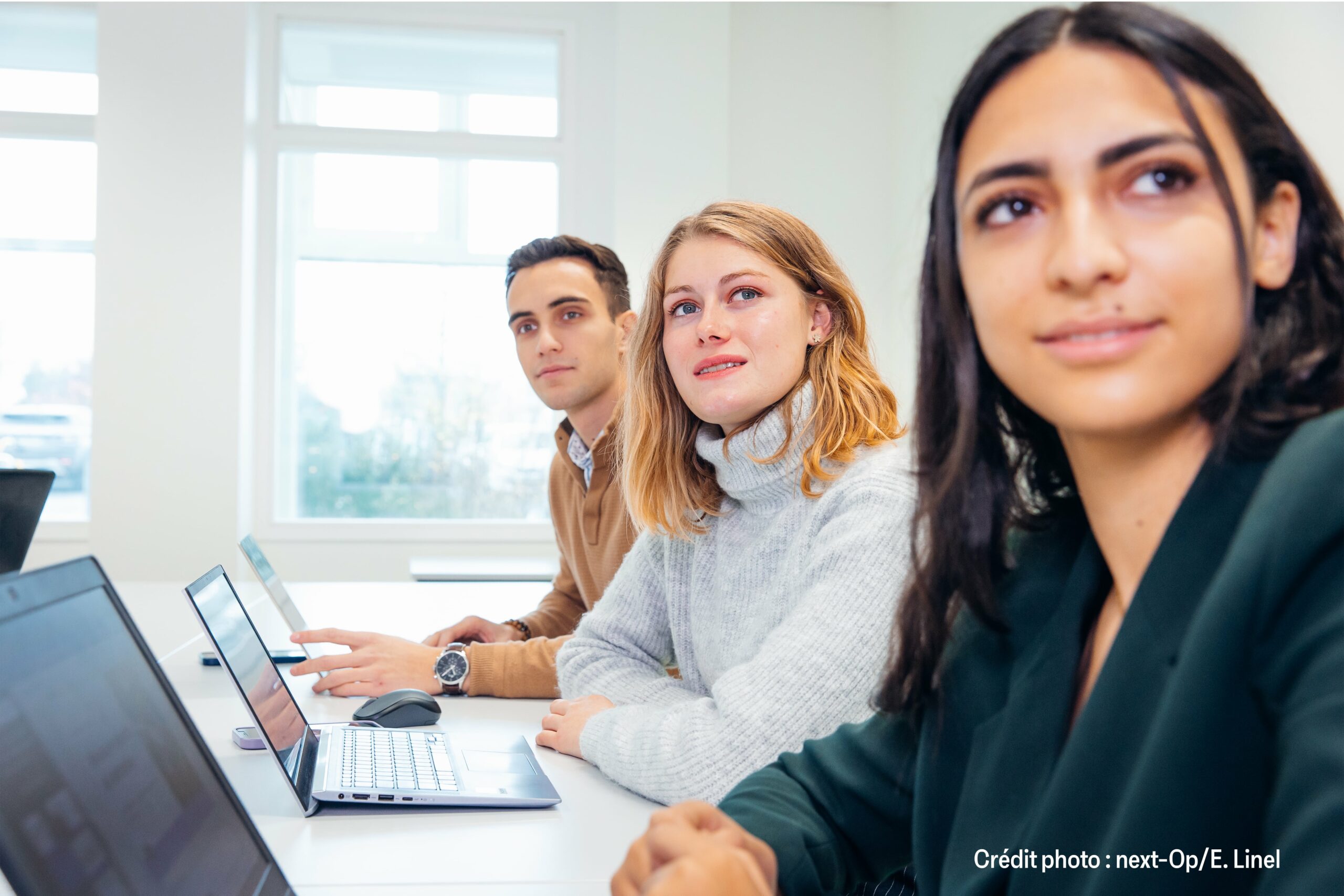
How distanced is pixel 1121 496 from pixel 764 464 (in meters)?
0.72

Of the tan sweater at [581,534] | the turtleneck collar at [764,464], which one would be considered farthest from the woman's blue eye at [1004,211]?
the tan sweater at [581,534]

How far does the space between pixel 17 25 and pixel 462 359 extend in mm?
2470

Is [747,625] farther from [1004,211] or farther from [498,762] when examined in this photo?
[1004,211]

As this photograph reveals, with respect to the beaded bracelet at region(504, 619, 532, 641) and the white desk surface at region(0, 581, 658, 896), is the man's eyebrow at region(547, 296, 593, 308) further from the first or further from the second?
the white desk surface at region(0, 581, 658, 896)

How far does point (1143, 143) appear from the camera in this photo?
58cm

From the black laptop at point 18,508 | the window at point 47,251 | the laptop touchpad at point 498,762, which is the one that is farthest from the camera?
the window at point 47,251

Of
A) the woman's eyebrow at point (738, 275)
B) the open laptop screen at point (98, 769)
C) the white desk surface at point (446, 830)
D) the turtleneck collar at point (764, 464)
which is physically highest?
the woman's eyebrow at point (738, 275)

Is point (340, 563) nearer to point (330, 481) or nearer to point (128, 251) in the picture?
point (330, 481)

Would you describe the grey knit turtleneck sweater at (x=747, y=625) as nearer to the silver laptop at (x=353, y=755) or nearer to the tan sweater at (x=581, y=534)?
the silver laptop at (x=353, y=755)

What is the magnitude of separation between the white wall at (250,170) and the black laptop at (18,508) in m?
2.45

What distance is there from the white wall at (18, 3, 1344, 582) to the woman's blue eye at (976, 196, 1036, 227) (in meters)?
3.24

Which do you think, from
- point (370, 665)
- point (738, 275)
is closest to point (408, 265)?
point (370, 665)

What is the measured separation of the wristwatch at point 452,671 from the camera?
1.65 m

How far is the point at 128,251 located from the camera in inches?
170
